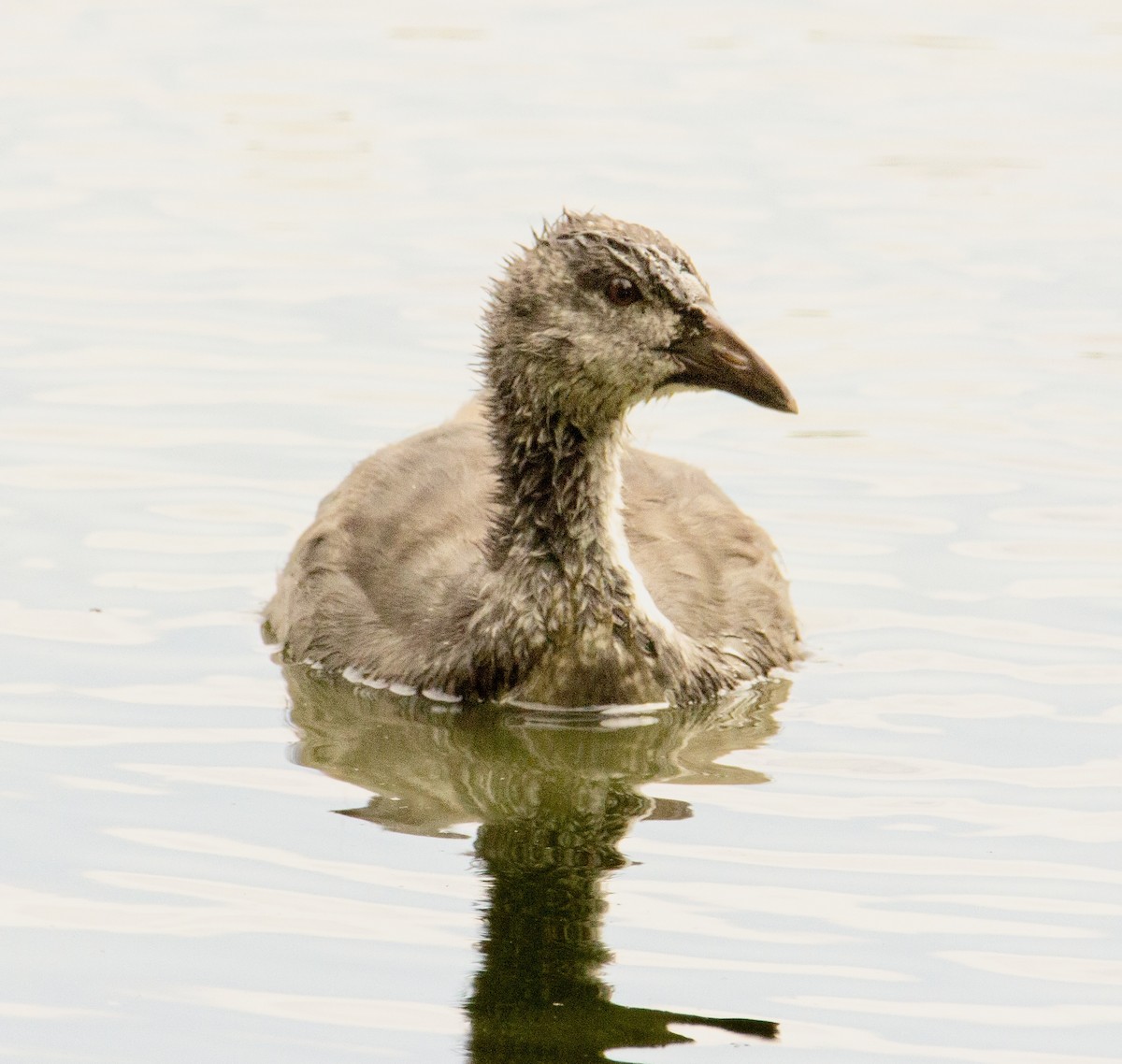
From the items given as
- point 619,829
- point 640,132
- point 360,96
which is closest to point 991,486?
point 619,829

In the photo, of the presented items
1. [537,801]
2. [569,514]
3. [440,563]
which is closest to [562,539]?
[569,514]

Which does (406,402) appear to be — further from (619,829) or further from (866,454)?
(619,829)

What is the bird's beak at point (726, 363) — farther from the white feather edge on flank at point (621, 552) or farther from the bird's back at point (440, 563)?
the bird's back at point (440, 563)

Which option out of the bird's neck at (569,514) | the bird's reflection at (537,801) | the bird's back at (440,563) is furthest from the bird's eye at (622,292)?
the bird's reflection at (537,801)

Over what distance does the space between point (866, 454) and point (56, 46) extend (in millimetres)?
8562

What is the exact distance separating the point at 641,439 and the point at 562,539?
256 cm

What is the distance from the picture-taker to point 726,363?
9.11 m

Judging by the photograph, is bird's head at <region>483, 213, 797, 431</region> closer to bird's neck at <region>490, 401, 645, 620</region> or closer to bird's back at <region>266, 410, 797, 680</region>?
bird's neck at <region>490, 401, 645, 620</region>

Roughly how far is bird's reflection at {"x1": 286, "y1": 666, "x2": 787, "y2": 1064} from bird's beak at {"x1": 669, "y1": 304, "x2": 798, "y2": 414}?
1.23 meters

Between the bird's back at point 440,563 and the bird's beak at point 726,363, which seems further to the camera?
the bird's back at point 440,563

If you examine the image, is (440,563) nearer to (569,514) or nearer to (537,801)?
(569,514)

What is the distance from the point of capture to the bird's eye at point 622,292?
906 centimetres

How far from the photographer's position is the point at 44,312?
13438 millimetres

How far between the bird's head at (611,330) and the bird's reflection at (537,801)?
46.2 inches
